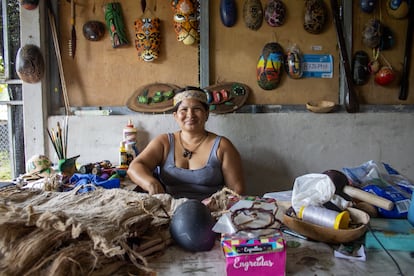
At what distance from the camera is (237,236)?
2.55ft

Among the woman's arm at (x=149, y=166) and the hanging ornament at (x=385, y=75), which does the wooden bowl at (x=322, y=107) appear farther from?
the woman's arm at (x=149, y=166)

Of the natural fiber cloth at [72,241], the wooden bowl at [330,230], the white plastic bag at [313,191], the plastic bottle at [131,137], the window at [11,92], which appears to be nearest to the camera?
the natural fiber cloth at [72,241]

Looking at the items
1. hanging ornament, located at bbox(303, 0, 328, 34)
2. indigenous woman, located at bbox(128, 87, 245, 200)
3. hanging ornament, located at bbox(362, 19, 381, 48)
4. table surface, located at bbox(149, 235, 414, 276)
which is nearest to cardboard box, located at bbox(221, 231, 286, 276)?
table surface, located at bbox(149, 235, 414, 276)

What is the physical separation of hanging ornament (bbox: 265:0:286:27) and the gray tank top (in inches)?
42.1

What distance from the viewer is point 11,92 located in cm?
259

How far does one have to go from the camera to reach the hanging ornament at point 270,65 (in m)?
2.34

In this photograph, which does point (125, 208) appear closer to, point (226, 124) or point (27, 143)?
point (226, 124)

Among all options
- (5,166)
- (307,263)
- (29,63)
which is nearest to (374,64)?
(307,263)

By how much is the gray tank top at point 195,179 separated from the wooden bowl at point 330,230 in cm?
91

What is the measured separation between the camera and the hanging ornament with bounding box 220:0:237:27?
2.33 m

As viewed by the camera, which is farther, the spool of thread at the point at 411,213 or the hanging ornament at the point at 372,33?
the hanging ornament at the point at 372,33

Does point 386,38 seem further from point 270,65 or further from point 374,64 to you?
point 270,65

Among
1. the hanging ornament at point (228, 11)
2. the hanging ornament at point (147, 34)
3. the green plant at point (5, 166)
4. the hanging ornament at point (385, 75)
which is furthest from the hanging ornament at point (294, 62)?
the green plant at point (5, 166)

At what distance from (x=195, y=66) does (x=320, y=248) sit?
72.0 inches
